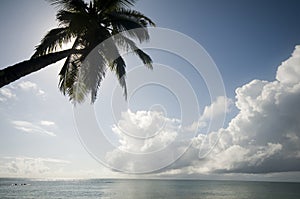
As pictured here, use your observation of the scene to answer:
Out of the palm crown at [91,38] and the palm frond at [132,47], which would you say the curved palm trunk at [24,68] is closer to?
the palm crown at [91,38]

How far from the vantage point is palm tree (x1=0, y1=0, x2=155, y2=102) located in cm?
876

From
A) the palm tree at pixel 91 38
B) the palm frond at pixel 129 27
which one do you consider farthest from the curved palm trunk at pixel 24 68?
the palm frond at pixel 129 27

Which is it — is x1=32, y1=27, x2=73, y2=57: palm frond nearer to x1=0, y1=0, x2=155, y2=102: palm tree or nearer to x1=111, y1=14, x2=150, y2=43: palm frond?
x1=0, y1=0, x2=155, y2=102: palm tree

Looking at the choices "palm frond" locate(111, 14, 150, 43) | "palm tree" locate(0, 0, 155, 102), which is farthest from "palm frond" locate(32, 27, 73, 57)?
"palm frond" locate(111, 14, 150, 43)

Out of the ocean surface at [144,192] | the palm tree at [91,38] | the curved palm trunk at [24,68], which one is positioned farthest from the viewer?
the ocean surface at [144,192]

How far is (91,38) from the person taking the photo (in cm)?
884

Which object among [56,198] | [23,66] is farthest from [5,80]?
[56,198]


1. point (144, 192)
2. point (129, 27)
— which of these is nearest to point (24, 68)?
point (129, 27)

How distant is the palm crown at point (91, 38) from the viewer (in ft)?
28.9

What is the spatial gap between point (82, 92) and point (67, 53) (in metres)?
2.48

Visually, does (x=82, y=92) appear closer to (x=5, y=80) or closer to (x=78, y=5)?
(x=78, y=5)

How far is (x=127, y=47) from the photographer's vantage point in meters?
10.5

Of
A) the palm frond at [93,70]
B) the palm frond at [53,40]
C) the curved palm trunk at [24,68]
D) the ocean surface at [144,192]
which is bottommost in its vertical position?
the ocean surface at [144,192]

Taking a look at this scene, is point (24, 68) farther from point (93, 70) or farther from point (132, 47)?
point (132, 47)
